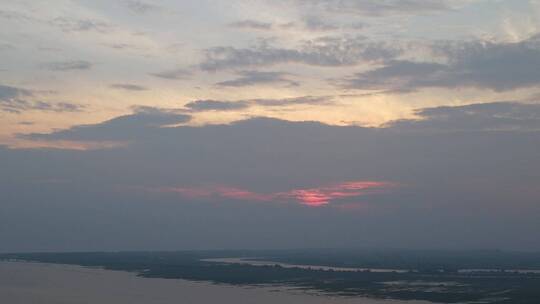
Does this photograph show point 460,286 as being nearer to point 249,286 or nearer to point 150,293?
point 249,286

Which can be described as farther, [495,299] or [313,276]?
[313,276]

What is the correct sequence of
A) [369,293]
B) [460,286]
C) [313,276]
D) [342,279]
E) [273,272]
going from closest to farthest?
1. [369,293]
2. [460,286]
3. [342,279]
4. [313,276]
5. [273,272]

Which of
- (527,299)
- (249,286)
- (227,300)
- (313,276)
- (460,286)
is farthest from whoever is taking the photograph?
(313,276)

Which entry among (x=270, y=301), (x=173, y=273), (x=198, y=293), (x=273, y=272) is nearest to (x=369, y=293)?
(x=270, y=301)

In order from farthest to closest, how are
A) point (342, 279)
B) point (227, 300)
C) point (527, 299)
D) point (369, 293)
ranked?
point (342, 279) → point (369, 293) → point (227, 300) → point (527, 299)

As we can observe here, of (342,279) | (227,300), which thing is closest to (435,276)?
(342,279)

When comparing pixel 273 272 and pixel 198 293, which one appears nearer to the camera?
pixel 198 293

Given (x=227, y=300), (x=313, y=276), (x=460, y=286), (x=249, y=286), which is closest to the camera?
(x=227, y=300)

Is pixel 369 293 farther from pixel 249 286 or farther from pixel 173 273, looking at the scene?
pixel 173 273
